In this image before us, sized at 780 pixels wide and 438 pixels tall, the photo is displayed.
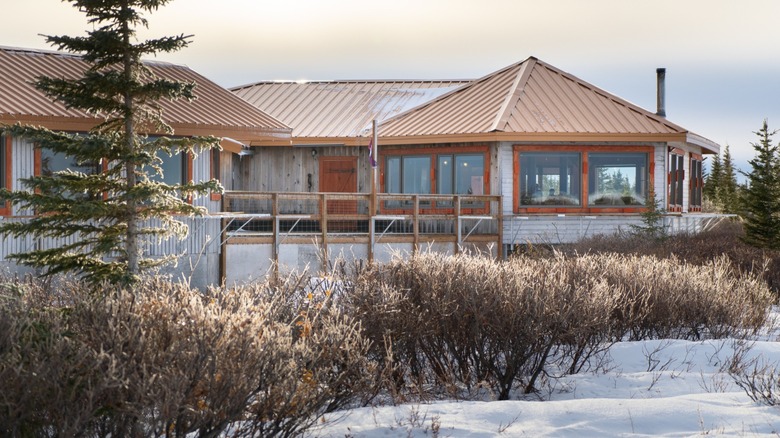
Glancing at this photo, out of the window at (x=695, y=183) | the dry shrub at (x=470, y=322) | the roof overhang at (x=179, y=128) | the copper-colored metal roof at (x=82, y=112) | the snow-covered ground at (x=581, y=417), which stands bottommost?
the snow-covered ground at (x=581, y=417)

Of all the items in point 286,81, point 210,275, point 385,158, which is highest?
point 286,81

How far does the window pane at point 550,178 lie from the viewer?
25.7 m

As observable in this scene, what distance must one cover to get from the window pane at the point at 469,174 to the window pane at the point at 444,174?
8.4 inches

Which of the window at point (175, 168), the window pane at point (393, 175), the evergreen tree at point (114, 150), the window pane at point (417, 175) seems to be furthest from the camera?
the window pane at point (393, 175)

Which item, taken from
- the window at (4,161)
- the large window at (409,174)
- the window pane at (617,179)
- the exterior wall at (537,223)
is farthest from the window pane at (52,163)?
the window pane at (617,179)

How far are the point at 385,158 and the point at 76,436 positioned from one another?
72.3 feet

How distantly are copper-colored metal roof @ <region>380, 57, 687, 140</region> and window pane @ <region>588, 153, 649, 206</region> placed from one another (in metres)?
0.83

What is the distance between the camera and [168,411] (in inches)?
217

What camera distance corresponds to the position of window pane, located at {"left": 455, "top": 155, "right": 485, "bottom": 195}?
26062 millimetres

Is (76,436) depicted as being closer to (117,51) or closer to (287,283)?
(287,283)

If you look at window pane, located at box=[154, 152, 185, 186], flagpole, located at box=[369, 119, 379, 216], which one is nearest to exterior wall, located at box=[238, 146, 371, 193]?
flagpole, located at box=[369, 119, 379, 216]

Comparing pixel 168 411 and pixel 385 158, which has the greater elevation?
pixel 385 158

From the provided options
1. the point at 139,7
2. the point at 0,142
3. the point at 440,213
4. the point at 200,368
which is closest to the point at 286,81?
the point at 440,213

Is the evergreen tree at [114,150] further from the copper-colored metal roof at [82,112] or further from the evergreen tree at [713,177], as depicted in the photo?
the evergreen tree at [713,177]
